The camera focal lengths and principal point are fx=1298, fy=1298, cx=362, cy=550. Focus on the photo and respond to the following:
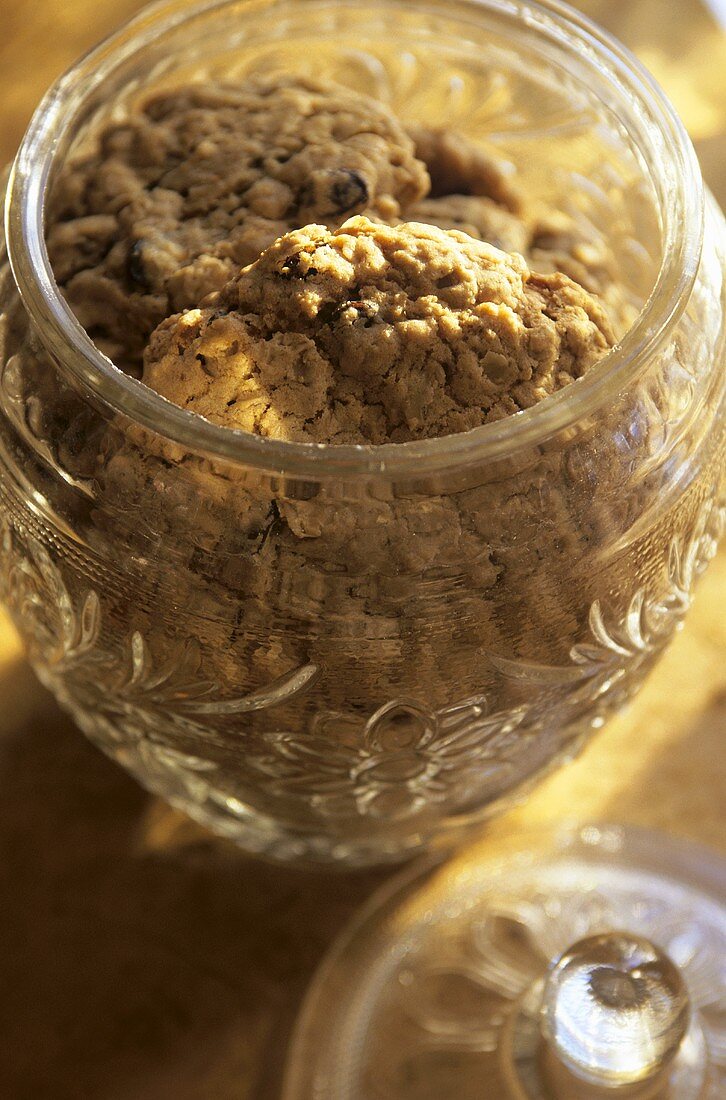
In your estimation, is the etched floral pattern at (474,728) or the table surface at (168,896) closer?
the etched floral pattern at (474,728)

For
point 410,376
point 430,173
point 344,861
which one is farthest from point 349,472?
point 344,861

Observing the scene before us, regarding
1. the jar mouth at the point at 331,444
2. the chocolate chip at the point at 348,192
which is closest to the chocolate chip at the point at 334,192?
the chocolate chip at the point at 348,192

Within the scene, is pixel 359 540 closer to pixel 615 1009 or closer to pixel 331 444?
pixel 331 444

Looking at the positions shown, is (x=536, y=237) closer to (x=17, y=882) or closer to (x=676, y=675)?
(x=676, y=675)

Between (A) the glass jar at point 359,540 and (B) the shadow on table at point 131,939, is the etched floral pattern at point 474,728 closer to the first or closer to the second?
(A) the glass jar at point 359,540

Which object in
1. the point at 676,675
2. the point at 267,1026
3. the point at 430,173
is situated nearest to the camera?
the point at 430,173

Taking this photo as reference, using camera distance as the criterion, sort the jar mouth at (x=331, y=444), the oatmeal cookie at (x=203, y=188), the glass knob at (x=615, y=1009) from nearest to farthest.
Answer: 1. the jar mouth at (x=331, y=444)
2. the oatmeal cookie at (x=203, y=188)
3. the glass knob at (x=615, y=1009)

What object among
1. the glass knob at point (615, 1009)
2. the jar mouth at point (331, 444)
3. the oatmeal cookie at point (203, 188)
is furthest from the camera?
the glass knob at point (615, 1009)

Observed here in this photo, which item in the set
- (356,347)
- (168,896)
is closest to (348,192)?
(356,347)
